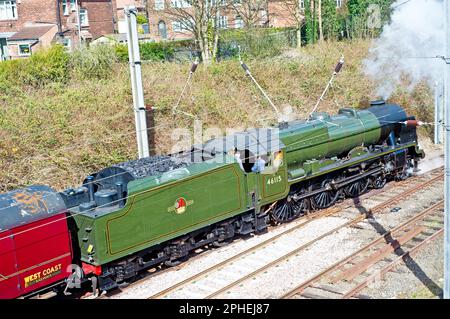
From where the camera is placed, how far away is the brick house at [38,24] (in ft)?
105

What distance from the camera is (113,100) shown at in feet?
66.1

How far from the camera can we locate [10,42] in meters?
31.9

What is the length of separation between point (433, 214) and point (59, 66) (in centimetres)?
1569

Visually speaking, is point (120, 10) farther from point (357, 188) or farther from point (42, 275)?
point (42, 275)

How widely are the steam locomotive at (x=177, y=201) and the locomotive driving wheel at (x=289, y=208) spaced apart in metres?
0.03

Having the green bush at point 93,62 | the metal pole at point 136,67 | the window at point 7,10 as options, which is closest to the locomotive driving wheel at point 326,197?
the metal pole at point 136,67

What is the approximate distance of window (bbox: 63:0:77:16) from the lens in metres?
36.1

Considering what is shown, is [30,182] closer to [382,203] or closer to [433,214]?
[382,203]

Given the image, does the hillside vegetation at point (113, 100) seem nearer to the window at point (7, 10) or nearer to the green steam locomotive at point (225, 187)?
the green steam locomotive at point (225, 187)

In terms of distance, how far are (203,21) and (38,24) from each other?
41.9 feet

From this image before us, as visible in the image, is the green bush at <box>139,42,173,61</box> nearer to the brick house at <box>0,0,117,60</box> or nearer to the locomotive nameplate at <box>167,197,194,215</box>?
the brick house at <box>0,0,117,60</box>

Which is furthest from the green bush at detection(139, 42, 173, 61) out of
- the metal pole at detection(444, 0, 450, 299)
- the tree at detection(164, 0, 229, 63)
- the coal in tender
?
the metal pole at detection(444, 0, 450, 299)

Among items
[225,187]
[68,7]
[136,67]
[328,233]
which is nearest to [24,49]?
[68,7]

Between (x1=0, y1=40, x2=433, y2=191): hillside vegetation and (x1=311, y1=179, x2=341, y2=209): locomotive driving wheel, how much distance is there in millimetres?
6100
